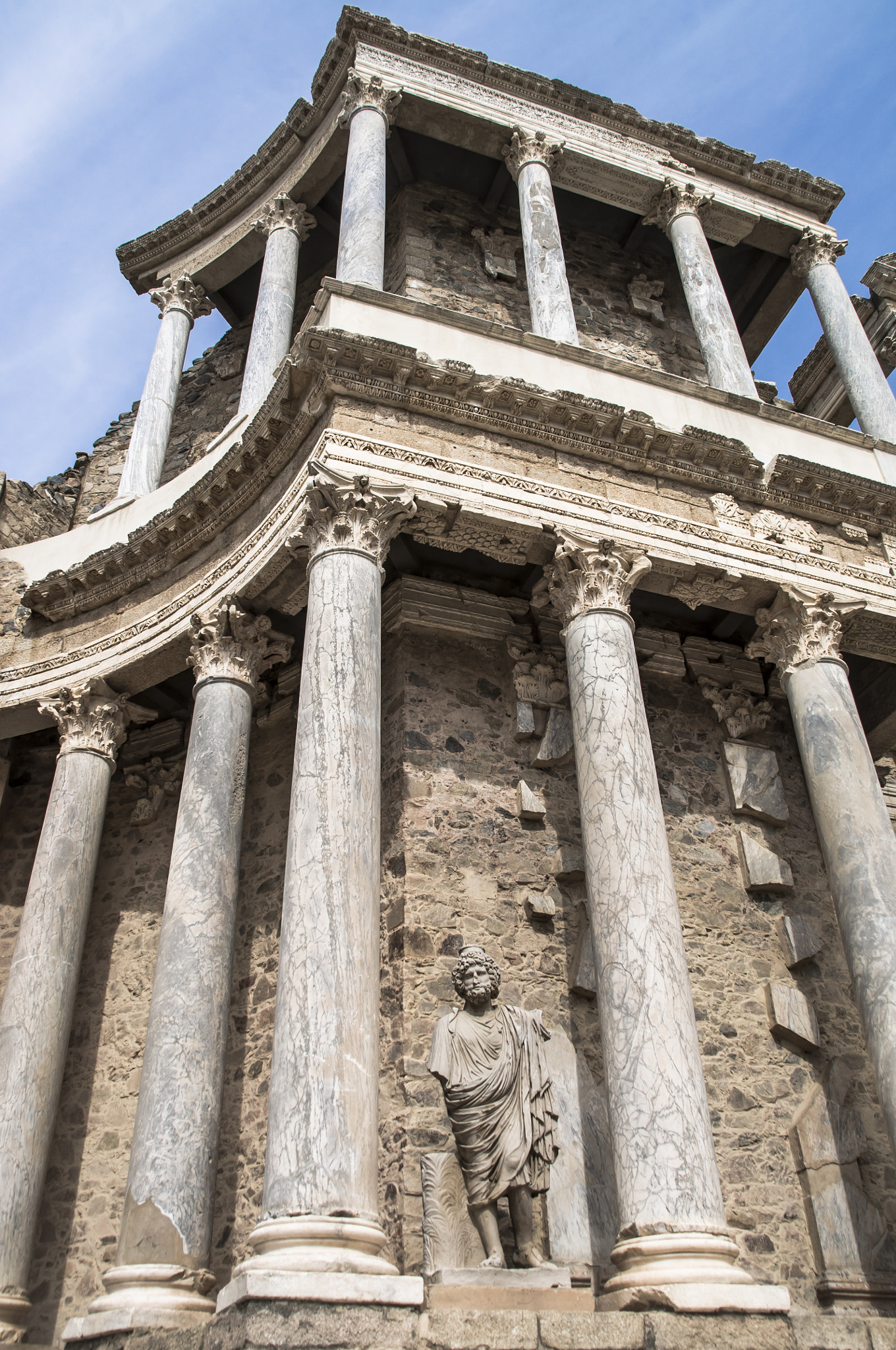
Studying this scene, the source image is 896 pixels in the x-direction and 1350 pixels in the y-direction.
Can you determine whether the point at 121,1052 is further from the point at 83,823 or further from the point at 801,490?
the point at 801,490

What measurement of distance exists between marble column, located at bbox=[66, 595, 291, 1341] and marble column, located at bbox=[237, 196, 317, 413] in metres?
3.46

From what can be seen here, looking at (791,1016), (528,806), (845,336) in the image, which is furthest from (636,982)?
(845,336)

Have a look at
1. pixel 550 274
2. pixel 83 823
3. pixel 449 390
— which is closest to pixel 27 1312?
pixel 83 823

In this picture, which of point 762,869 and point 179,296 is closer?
point 762,869

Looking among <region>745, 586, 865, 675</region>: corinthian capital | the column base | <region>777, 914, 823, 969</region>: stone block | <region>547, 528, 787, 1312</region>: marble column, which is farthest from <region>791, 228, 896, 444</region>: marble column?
the column base

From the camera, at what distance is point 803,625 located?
902 cm

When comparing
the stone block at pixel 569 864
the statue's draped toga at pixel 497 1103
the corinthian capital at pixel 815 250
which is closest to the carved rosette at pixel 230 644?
the stone block at pixel 569 864

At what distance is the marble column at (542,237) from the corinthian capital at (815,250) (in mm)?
3520

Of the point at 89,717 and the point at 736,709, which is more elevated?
the point at 736,709

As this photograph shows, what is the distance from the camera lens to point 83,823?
941 centimetres

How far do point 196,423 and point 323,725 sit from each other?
966 cm

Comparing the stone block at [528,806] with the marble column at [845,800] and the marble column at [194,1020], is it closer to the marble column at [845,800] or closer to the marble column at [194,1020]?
the marble column at [845,800]

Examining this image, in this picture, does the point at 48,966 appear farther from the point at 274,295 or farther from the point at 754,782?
the point at 274,295

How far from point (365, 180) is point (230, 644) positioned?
5265 millimetres
